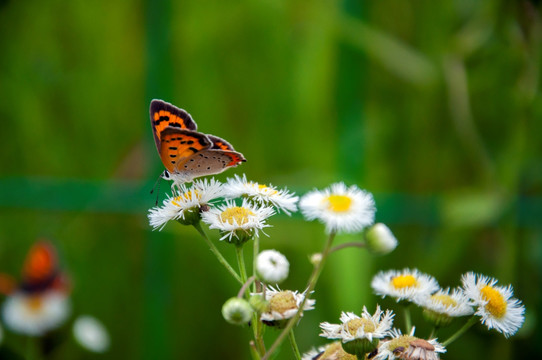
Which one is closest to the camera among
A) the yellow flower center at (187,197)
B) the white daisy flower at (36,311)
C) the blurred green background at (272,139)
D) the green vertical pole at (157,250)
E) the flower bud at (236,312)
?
the flower bud at (236,312)

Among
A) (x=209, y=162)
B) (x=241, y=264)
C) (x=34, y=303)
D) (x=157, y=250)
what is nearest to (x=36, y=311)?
(x=34, y=303)

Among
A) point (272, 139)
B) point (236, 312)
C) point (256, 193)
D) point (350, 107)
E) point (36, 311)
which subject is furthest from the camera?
point (272, 139)

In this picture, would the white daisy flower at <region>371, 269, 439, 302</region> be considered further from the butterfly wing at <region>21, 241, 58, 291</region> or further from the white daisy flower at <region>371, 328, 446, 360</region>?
the butterfly wing at <region>21, 241, 58, 291</region>

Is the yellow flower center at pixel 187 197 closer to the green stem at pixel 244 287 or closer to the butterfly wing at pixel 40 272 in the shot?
the green stem at pixel 244 287

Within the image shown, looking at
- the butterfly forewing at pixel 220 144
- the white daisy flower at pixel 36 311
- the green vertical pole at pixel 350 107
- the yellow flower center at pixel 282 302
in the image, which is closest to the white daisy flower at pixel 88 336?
the white daisy flower at pixel 36 311

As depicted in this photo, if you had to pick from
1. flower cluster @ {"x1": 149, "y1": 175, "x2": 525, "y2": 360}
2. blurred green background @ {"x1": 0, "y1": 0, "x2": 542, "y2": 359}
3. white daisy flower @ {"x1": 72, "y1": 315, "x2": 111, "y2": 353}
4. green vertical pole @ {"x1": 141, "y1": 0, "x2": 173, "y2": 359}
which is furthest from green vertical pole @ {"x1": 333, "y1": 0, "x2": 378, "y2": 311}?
flower cluster @ {"x1": 149, "y1": 175, "x2": 525, "y2": 360}

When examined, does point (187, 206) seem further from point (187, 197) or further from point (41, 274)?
point (41, 274)
